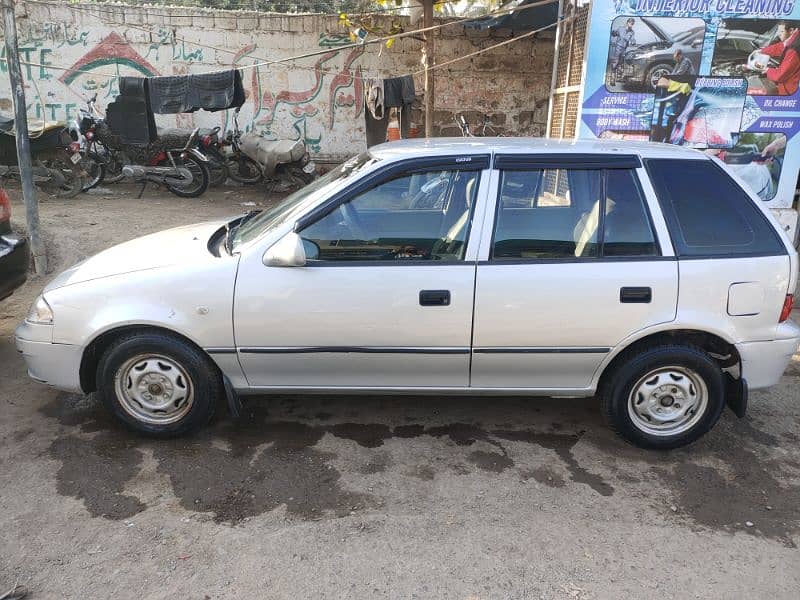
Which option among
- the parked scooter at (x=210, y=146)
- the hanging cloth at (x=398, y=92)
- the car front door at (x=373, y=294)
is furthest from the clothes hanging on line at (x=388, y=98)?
the car front door at (x=373, y=294)

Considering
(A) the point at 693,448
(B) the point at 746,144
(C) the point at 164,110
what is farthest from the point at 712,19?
(C) the point at 164,110

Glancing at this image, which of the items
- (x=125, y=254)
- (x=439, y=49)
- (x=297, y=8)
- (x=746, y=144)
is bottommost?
(x=125, y=254)

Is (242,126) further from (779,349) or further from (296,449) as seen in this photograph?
(779,349)

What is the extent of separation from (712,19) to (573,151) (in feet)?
14.8

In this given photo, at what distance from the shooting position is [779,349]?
11.0ft

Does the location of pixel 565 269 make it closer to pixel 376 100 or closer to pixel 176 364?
pixel 176 364

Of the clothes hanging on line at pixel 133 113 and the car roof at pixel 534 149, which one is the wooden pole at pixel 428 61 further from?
the car roof at pixel 534 149

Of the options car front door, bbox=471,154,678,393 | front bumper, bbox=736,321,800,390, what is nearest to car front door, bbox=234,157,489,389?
car front door, bbox=471,154,678,393

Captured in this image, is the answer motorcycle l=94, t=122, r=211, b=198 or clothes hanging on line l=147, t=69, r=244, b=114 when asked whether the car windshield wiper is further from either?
motorcycle l=94, t=122, r=211, b=198

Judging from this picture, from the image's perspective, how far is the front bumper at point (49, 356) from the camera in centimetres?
334

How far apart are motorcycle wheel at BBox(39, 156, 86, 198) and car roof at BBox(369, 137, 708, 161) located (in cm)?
817

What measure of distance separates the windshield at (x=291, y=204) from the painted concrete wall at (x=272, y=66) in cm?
844

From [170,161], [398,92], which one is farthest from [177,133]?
[398,92]

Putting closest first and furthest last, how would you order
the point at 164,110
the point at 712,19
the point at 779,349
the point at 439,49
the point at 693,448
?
the point at 779,349, the point at 693,448, the point at 712,19, the point at 164,110, the point at 439,49
